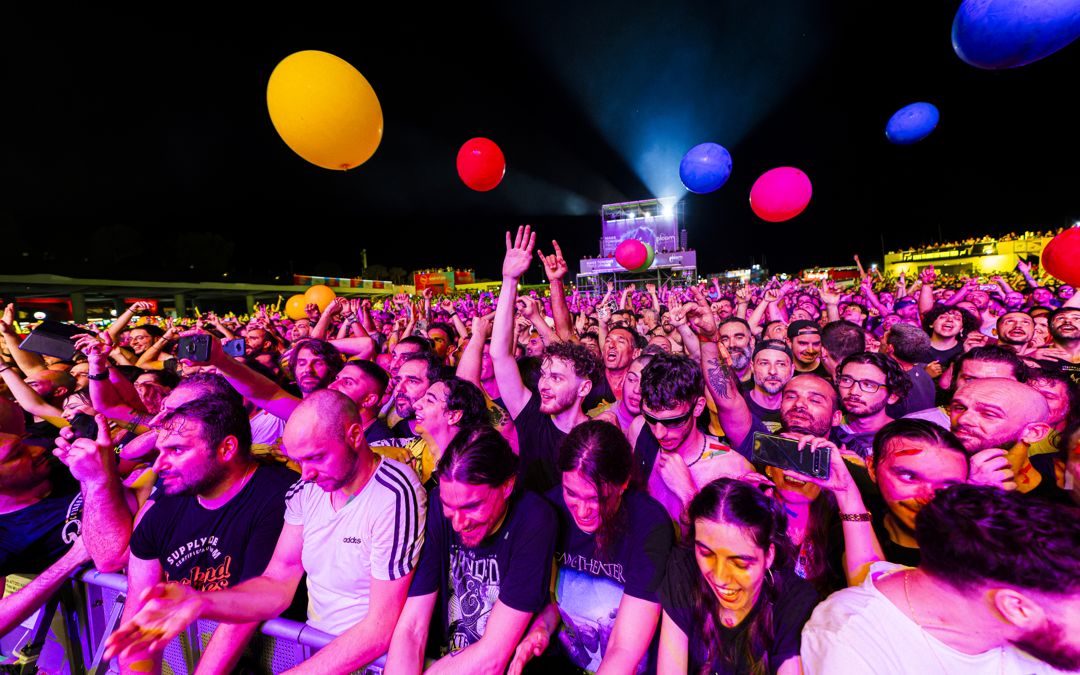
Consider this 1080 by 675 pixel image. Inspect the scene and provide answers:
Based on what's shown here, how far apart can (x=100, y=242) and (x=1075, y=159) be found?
203 ft

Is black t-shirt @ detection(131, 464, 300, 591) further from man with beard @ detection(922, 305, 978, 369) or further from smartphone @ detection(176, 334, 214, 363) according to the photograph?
man with beard @ detection(922, 305, 978, 369)

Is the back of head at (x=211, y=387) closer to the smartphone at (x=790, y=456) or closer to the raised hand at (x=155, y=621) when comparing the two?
the raised hand at (x=155, y=621)

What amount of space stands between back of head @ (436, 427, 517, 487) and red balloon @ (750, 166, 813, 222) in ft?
18.6

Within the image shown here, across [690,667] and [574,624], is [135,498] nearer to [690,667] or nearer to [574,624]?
[574,624]

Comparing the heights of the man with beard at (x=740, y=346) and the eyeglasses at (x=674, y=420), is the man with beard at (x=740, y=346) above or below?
above

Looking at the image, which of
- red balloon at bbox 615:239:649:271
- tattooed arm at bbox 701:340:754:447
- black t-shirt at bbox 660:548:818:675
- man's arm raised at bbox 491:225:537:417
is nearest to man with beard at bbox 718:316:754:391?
tattooed arm at bbox 701:340:754:447

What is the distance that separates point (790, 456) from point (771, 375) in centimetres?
192

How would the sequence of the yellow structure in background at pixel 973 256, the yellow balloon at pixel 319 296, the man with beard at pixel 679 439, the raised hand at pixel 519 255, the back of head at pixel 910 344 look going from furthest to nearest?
the yellow structure in background at pixel 973 256 < the yellow balloon at pixel 319 296 < the back of head at pixel 910 344 < the raised hand at pixel 519 255 < the man with beard at pixel 679 439

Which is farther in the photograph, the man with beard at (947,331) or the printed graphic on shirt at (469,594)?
the man with beard at (947,331)

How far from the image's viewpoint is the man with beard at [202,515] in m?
2.04

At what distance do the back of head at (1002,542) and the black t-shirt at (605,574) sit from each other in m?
0.86

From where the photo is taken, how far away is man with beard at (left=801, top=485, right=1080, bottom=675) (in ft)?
3.51

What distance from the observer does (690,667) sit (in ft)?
5.18

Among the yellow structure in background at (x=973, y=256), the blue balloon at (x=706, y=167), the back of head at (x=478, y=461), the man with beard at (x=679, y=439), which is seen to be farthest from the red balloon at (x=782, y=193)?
the yellow structure in background at (x=973, y=256)
